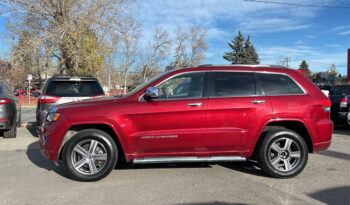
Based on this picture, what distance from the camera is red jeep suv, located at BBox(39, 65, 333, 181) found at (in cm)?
409

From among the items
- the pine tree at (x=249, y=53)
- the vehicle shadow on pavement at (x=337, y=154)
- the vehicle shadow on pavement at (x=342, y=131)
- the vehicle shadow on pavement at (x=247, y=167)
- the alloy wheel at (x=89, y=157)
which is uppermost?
the pine tree at (x=249, y=53)

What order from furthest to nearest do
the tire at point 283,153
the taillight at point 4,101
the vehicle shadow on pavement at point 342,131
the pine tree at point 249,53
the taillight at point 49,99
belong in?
the pine tree at point 249,53 → the vehicle shadow on pavement at point 342,131 → the taillight at point 4,101 → the taillight at point 49,99 → the tire at point 283,153

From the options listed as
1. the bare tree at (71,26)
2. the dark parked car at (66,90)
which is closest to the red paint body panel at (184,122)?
the dark parked car at (66,90)

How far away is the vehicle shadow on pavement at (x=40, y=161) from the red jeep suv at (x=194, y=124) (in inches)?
21.2

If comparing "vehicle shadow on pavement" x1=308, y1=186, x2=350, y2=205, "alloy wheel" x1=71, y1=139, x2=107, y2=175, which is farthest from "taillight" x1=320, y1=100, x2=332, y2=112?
"alloy wheel" x1=71, y1=139, x2=107, y2=175

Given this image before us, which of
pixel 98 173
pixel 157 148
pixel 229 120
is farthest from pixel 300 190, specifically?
pixel 98 173

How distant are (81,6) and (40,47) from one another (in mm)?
3408

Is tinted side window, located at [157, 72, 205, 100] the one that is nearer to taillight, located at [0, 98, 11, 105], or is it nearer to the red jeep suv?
the red jeep suv

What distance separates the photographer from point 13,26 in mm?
16406

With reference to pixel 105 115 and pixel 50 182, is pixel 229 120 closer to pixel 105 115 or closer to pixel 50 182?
pixel 105 115

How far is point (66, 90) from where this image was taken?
6559mm

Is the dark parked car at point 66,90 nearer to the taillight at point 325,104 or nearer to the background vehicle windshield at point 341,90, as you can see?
the taillight at point 325,104

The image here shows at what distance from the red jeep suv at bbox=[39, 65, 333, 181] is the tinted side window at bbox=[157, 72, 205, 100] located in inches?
0.6

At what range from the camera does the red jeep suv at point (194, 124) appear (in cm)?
409
